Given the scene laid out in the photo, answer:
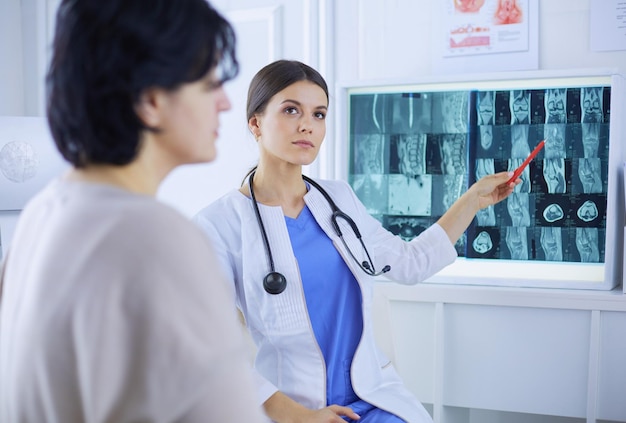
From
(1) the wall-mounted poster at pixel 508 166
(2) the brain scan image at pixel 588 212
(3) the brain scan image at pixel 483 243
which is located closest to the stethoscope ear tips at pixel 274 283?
(1) the wall-mounted poster at pixel 508 166

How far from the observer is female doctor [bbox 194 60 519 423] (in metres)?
1.55

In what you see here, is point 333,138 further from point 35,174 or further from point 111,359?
point 111,359

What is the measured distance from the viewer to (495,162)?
2238 millimetres

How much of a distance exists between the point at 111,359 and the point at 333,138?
2.07 m

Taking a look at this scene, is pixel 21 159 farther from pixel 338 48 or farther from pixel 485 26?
pixel 485 26

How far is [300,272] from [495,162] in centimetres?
96

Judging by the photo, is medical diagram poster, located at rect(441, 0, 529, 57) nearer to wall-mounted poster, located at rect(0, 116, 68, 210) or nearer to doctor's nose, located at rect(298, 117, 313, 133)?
doctor's nose, located at rect(298, 117, 313, 133)

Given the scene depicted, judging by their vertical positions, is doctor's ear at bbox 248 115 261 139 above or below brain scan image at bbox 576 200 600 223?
above

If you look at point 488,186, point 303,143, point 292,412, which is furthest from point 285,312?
point 488,186

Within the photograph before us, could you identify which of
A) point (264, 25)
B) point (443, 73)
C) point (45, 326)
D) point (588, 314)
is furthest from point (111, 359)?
point (264, 25)

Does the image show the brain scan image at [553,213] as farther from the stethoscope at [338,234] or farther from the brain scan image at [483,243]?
the stethoscope at [338,234]

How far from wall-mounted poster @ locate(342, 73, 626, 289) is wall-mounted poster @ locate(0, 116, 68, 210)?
1.13m

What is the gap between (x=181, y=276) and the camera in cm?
57

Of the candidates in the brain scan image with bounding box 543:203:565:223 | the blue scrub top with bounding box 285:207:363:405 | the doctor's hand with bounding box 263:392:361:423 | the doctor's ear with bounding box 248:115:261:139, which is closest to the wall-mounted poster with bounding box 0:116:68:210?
the doctor's ear with bounding box 248:115:261:139
